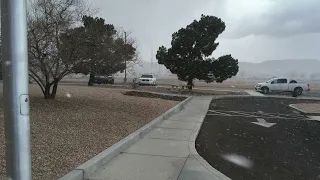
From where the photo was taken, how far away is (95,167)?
19.0 ft

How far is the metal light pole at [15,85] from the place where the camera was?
9.00 ft

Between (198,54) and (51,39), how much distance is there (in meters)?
20.6

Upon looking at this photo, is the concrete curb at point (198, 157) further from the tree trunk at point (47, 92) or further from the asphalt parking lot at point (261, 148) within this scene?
the tree trunk at point (47, 92)

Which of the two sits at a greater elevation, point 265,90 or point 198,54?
point 198,54

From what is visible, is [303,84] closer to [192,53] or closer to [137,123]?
[192,53]

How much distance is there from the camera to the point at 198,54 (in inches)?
1195

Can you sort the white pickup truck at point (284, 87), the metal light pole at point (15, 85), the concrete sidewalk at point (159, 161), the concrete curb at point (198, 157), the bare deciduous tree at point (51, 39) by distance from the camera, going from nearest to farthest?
the metal light pole at point (15, 85), the concrete sidewalk at point (159, 161), the concrete curb at point (198, 157), the bare deciduous tree at point (51, 39), the white pickup truck at point (284, 87)

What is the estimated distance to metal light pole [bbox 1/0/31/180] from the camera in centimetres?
274

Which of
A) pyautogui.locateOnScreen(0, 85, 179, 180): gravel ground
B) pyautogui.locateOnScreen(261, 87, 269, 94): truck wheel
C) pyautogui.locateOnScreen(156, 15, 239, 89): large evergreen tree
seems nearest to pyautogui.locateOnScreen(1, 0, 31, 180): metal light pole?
pyautogui.locateOnScreen(0, 85, 179, 180): gravel ground

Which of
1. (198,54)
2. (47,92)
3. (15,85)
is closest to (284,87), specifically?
(198,54)

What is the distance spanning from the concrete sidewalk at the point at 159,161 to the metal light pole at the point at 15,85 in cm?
274

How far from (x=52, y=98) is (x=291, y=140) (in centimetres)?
870

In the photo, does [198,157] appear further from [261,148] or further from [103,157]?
[261,148]

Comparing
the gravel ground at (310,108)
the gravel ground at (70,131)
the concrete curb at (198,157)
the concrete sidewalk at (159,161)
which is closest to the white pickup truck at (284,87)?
the gravel ground at (310,108)
